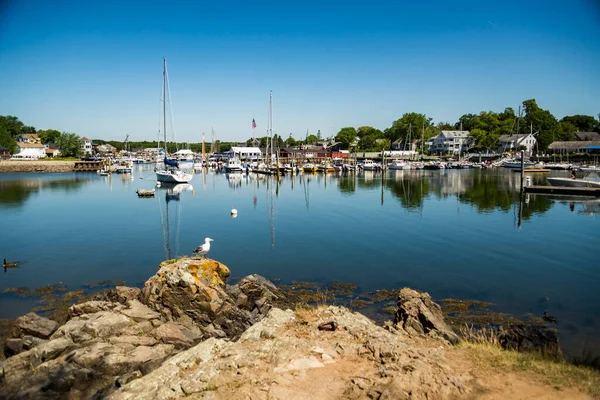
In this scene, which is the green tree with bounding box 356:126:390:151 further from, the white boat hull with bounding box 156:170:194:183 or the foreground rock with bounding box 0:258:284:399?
the foreground rock with bounding box 0:258:284:399

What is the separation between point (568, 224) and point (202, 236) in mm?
30189

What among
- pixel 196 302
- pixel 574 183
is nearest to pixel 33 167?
pixel 196 302

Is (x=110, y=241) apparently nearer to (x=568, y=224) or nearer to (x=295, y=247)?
(x=295, y=247)

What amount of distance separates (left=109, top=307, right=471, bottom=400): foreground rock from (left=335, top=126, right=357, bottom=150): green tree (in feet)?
598

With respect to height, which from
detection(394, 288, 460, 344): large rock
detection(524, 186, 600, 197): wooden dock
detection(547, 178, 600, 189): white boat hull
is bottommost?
detection(394, 288, 460, 344): large rock

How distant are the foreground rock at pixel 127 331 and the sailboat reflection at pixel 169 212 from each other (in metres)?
9.30

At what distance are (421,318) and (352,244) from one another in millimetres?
15023

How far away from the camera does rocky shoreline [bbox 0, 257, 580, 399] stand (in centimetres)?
824

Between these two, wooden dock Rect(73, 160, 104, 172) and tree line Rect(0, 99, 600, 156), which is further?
tree line Rect(0, 99, 600, 156)

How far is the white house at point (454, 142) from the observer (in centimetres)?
15632

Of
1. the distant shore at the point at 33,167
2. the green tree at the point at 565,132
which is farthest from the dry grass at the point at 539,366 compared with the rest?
the green tree at the point at 565,132

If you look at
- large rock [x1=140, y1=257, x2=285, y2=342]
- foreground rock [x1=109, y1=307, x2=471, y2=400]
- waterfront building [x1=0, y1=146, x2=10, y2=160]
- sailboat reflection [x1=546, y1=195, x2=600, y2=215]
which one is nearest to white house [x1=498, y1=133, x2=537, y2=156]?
sailboat reflection [x1=546, y1=195, x2=600, y2=215]

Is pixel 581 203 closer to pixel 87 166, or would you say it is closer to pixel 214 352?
pixel 214 352

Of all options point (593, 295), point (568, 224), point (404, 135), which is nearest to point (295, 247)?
point (593, 295)
